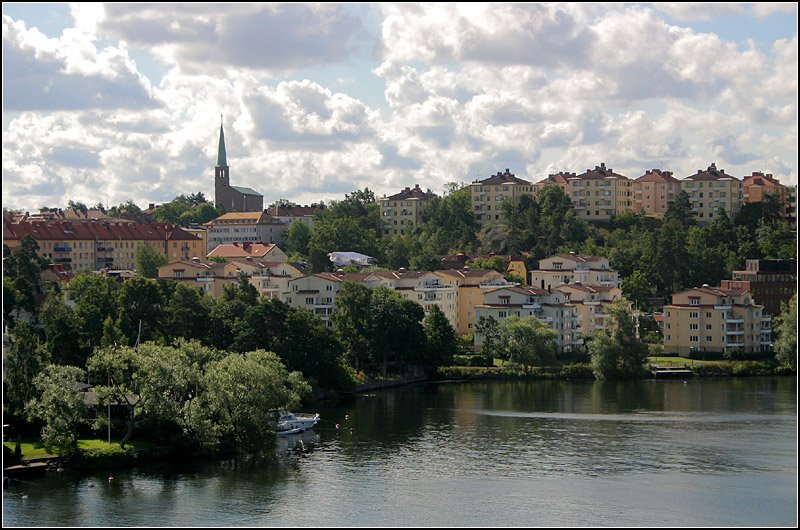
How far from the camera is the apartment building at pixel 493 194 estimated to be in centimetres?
7750

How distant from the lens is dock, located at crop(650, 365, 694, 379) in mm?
45594

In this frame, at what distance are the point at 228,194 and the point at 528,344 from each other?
55970mm

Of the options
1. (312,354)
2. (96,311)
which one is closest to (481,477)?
(312,354)

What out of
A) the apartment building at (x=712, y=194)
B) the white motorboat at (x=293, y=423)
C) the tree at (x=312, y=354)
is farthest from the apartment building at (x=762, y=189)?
the white motorboat at (x=293, y=423)

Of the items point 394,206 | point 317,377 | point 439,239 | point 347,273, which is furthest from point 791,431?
point 394,206

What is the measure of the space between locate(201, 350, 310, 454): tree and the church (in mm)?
68931

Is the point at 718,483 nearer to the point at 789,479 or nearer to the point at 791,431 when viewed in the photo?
the point at 789,479

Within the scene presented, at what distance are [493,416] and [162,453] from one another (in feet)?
34.7

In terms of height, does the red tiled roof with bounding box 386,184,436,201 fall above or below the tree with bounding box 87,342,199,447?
above

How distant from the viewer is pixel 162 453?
27.7 meters

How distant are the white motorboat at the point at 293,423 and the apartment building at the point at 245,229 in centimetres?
4824

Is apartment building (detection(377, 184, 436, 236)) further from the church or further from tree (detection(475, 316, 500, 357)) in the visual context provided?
tree (detection(475, 316, 500, 357))

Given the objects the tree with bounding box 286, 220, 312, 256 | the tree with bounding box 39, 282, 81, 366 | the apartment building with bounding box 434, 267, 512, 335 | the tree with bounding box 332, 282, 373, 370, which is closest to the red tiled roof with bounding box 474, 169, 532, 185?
the tree with bounding box 286, 220, 312, 256

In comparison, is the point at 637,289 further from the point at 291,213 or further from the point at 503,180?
the point at 291,213
